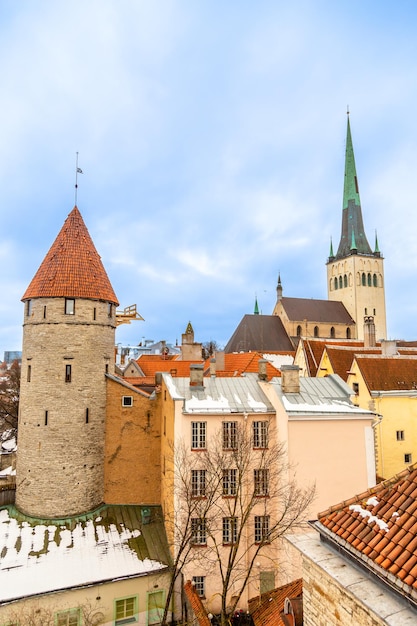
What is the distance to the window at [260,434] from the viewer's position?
58.9 feet

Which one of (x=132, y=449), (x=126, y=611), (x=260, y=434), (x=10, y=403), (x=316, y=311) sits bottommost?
(x=126, y=611)

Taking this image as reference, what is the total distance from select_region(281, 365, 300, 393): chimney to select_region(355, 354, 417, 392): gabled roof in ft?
32.7

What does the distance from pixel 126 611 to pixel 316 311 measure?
2749 inches

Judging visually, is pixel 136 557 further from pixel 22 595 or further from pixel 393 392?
pixel 393 392

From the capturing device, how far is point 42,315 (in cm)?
2141

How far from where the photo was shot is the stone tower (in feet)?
67.3

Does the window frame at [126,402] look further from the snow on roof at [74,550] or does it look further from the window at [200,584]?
the window at [200,584]

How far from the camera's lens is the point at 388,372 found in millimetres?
27734

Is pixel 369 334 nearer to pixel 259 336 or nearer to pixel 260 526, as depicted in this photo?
pixel 260 526

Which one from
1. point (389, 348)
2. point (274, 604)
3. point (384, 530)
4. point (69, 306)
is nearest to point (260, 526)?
point (274, 604)

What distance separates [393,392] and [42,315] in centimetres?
2247

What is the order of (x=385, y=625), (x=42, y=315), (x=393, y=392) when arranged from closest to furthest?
(x=385, y=625), (x=42, y=315), (x=393, y=392)

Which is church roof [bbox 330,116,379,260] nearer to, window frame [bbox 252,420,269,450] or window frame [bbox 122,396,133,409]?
window frame [bbox 122,396,133,409]

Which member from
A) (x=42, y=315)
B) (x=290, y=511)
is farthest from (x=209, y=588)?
(x=42, y=315)
